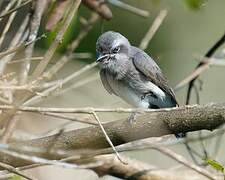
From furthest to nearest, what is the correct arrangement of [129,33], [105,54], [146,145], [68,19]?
[129,33] → [105,54] → [68,19] → [146,145]

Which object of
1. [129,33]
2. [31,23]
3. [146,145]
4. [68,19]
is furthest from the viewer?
[129,33]

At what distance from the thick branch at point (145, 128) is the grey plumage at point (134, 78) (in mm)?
1103

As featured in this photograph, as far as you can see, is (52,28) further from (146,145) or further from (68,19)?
(146,145)

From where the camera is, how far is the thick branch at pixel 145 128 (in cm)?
256

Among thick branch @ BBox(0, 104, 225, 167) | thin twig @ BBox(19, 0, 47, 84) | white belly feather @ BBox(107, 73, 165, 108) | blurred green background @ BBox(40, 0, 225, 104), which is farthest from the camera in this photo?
blurred green background @ BBox(40, 0, 225, 104)

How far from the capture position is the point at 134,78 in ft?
12.8

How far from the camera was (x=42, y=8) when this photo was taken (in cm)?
304

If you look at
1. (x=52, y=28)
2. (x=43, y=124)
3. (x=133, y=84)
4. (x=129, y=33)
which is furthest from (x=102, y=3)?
(x=129, y=33)

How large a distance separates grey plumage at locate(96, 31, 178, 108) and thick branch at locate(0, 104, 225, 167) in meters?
1.10

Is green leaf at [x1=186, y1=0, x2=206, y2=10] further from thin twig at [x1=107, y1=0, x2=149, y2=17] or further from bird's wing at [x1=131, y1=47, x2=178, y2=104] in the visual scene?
bird's wing at [x1=131, y1=47, x2=178, y2=104]

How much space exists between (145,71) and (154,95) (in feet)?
0.50

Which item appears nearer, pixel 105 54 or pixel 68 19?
pixel 68 19

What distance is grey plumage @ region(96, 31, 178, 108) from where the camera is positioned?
3854 mm

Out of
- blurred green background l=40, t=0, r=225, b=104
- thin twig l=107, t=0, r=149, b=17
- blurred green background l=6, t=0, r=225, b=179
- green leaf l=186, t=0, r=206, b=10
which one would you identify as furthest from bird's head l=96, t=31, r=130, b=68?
blurred green background l=40, t=0, r=225, b=104
